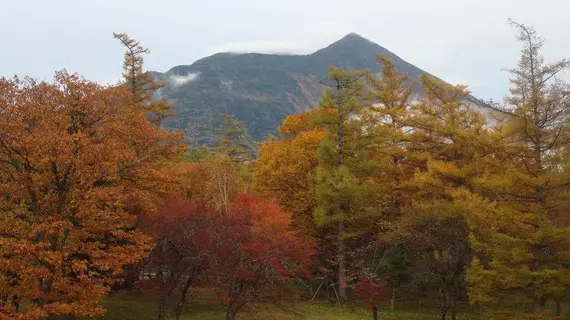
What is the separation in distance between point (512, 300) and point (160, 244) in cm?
2237

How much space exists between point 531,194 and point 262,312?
1433cm

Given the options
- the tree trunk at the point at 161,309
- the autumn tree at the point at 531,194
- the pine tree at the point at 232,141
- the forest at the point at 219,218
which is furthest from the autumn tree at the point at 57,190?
the pine tree at the point at 232,141

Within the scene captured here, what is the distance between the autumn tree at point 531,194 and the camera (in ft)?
62.0

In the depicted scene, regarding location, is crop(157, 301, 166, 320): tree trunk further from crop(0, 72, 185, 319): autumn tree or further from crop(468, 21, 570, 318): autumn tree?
crop(468, 21, 570, 318): autumn tree

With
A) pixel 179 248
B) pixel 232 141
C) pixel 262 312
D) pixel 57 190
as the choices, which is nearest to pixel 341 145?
pixel 262 312

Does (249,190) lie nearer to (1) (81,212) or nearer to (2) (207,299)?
(2) (207,299)

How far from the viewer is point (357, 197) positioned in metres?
30.9

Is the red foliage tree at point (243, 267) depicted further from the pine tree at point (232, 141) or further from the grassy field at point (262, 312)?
the pine tree at point (232, 141)

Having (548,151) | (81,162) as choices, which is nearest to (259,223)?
(81,162)

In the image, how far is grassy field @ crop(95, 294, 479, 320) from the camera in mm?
24402

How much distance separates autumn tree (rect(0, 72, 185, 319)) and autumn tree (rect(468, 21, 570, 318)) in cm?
1335

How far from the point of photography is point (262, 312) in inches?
1037


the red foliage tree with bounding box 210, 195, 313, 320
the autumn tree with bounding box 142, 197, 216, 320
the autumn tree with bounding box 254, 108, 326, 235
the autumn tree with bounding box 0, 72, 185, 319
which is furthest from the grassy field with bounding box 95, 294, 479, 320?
the autumn tree with bounding box 0, 72, 185, 319

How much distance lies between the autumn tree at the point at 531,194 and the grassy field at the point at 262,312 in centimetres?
876
